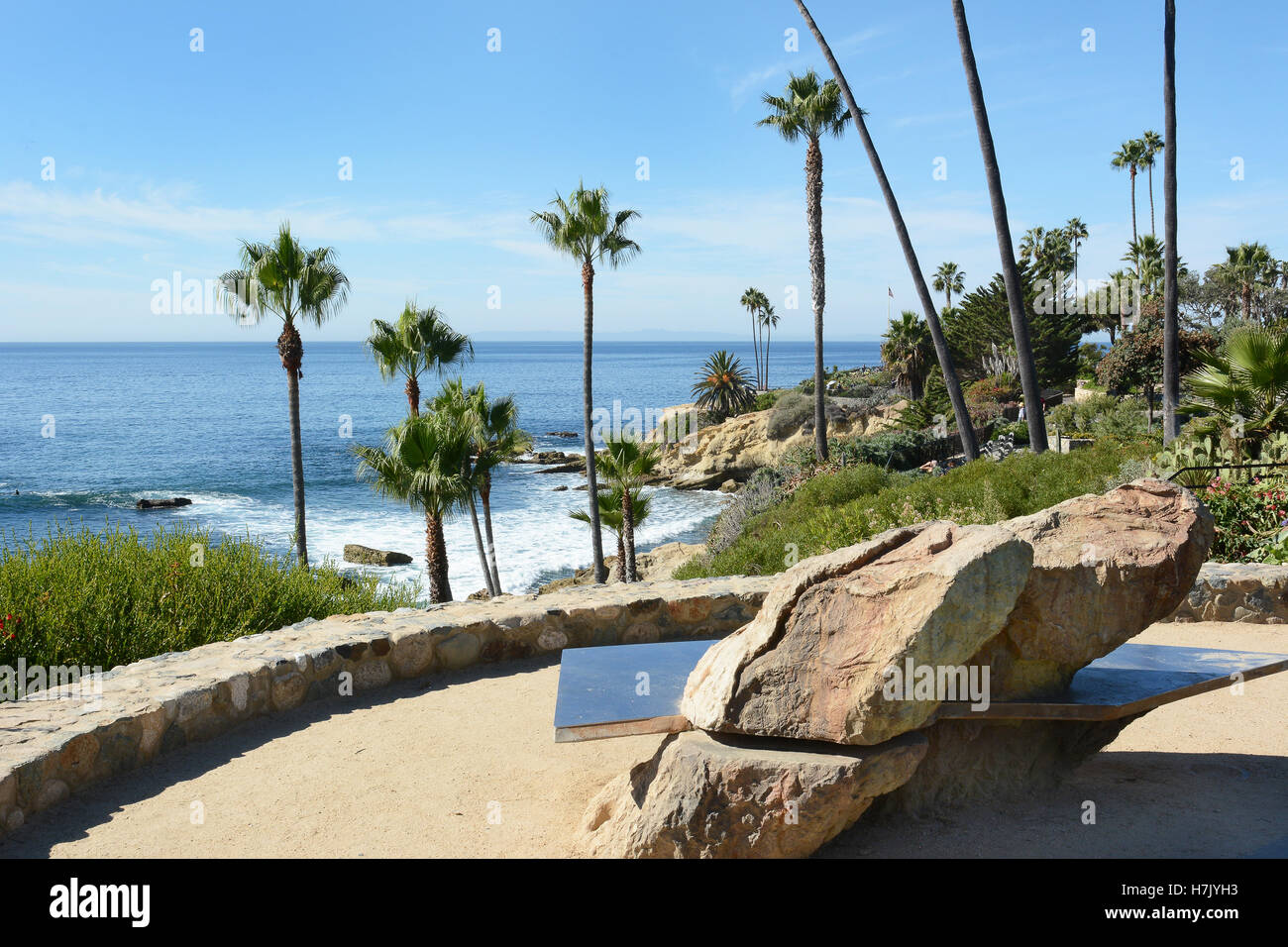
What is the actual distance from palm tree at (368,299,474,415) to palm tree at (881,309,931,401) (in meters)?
33.7

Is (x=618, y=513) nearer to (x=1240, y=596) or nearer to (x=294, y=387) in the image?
(x=294, y=387)

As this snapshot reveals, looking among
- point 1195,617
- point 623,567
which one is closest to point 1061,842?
point 1195,617

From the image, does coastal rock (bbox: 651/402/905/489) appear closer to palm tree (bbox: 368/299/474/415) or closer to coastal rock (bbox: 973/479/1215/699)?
palm tree (bbox: 368/299/474/415)

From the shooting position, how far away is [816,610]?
389 cm

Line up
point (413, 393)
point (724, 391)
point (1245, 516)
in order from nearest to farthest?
1. point (1245, 516)
2. point (413, 393)
3. point (724, 391)

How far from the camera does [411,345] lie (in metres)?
23.7

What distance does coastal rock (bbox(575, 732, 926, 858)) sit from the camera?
3.64 meters

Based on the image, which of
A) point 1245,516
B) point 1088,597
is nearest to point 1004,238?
point 1245,516

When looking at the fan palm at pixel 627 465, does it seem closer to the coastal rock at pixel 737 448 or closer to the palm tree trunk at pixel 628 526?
the palm tree trunk at pixel 628 526

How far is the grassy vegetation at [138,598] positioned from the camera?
24.4 ft

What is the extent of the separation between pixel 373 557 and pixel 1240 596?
2642 centimetres

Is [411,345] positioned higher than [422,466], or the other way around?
[411,345]

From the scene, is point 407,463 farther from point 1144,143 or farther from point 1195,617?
point 1144,143

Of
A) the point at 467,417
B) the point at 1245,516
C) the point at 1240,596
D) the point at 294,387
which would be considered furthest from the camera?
the point at 294,387
